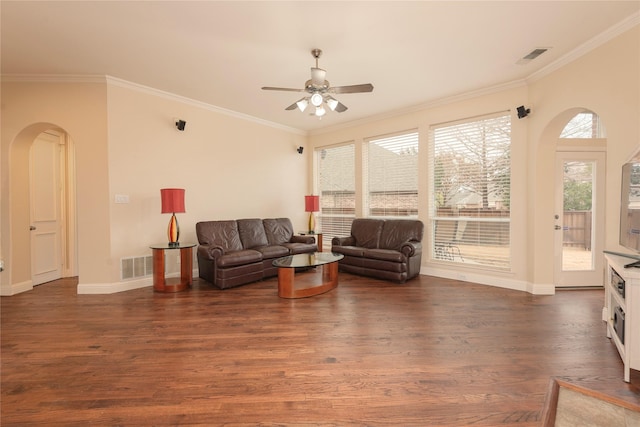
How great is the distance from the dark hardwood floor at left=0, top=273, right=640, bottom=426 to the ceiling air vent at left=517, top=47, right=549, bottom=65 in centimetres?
310

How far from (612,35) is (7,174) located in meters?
7.76

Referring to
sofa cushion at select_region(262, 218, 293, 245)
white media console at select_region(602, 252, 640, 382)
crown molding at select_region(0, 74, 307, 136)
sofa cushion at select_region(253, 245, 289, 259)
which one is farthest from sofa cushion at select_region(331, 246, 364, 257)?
crown molding at select_region(0, 74, 307, 136)

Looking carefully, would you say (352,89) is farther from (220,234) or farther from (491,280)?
(491,280)

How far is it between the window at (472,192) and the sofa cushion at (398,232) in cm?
37

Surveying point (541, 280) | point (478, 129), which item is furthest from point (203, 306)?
point (478, 129)

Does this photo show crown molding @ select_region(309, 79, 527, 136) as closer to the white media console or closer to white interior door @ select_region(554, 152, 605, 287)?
white interior door @ select_region(554, 152, 605, 287)

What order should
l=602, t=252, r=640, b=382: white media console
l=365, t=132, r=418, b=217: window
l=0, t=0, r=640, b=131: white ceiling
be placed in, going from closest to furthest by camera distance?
l=602, t=252, r=640, b=382: white media console, l=0, t=0, r=640, b=131: white ceiling, l=365, t=132, r=418, b=217: window

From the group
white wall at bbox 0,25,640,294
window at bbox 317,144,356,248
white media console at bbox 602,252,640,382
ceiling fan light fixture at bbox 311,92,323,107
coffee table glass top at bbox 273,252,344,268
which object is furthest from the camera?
window at bbox 317,144,356,248

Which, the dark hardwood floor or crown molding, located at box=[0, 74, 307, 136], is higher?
crown molding, located at box=[0, 74, 307, 136]

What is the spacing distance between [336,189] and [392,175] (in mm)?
1491

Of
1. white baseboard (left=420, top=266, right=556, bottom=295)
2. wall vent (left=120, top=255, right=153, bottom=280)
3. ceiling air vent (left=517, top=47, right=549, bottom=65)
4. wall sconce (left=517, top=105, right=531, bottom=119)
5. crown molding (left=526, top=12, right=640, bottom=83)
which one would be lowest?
white baseboard (left=420, top=266, right=556, bottom=295)

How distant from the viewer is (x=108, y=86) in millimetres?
4328

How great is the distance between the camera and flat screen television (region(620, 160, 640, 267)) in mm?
2532

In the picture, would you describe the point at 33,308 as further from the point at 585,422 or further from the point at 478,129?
the point at 478,129
